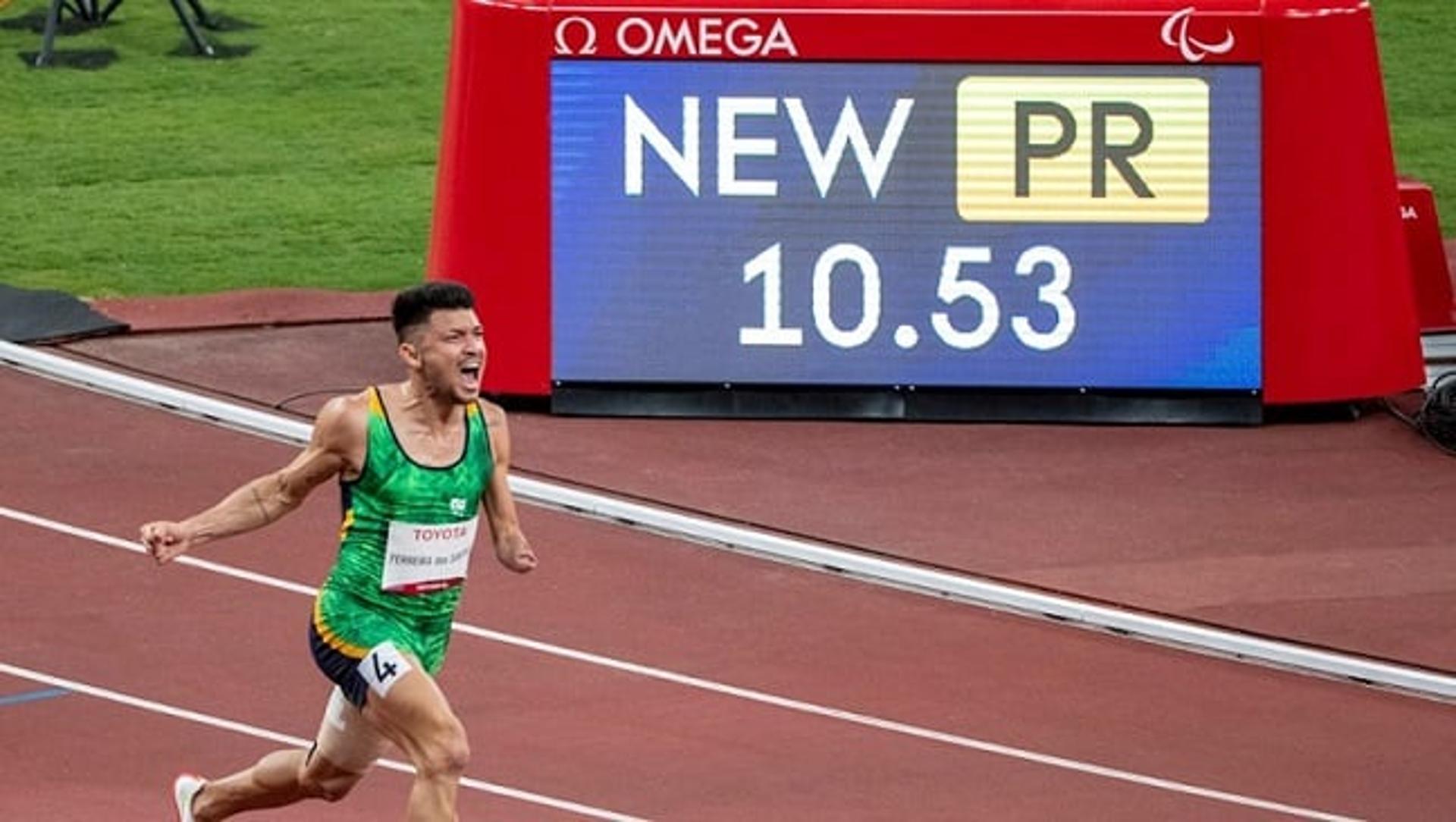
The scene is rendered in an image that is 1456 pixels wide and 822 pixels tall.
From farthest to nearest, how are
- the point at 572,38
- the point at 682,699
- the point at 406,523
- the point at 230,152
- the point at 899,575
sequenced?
the point at 230,152 < the point at 572,38 < the point at 899,575 < the point at 682,699 < the point at 406,523

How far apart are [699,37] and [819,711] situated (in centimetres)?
475

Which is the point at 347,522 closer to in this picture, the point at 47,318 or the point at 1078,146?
the point at 1078,146

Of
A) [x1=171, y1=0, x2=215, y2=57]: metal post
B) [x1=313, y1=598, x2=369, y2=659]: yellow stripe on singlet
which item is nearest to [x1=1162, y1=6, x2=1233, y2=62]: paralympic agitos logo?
[x1=313, y1=598, x2=369, y2=659]: yellow stripe on singlet

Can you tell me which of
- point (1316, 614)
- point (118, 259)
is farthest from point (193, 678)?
point (118, 259)

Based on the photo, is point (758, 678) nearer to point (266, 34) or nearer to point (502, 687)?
point (502, 687)

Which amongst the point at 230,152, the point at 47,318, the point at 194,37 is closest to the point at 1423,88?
the point at 230,152

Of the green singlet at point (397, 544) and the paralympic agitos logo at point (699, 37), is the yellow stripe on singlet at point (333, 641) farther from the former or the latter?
the paralympic agitos logo at point (699, 37)

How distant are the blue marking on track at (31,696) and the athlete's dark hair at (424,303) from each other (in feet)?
10.7

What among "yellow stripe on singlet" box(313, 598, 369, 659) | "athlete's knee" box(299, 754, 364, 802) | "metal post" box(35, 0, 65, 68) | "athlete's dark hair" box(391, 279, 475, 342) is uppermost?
"metal post" box(35, 0, 65, 68)

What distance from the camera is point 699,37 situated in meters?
15.8

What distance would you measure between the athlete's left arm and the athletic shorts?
27cm

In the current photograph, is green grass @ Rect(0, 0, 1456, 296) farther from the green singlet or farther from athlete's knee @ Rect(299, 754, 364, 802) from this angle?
the green singlet

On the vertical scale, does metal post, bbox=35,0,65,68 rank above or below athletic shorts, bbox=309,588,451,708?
above

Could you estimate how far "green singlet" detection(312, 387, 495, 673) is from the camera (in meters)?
9.23
